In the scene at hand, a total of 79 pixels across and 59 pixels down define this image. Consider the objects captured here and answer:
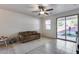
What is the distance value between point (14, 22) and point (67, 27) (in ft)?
12.9

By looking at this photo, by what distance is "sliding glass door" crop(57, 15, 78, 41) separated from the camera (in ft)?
18.4

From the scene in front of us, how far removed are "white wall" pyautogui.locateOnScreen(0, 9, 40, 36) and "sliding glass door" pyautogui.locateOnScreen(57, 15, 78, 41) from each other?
7.56 feet

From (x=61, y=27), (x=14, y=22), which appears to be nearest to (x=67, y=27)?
(x=61, y=27)

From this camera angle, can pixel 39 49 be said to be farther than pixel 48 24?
No

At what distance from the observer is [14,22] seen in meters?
5.64

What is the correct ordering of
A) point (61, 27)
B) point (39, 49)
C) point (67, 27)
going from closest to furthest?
point (39, 49), point (67, 27), point (61, 27)

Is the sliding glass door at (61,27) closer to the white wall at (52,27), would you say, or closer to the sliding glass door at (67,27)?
the sliding glass door at (67,27)

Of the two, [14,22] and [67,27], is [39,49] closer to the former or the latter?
[14,22]

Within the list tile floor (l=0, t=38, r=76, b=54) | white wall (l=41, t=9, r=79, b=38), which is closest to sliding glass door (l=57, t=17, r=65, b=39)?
white wall (l=41, t=9, r=79, b=38)

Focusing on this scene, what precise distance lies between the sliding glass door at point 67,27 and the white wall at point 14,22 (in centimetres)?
231

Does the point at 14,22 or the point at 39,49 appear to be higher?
the point at 14,22
